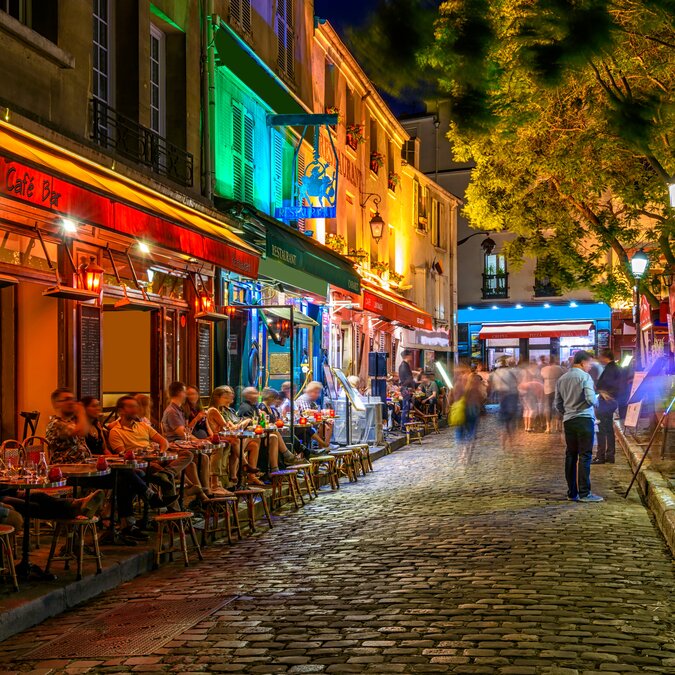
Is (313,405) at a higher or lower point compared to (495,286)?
lower

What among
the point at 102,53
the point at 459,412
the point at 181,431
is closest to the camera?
the point at 181,431

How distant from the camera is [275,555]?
9094 mm

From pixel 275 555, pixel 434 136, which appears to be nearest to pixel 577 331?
pixel 434 136

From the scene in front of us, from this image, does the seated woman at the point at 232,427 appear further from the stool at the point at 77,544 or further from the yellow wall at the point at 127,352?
the stool at the point at 77,544

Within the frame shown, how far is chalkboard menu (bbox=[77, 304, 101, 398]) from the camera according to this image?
38.5ft

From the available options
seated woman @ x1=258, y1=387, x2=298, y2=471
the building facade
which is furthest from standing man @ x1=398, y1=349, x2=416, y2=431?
the building facade

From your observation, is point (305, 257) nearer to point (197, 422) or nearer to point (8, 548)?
point (197, 422)

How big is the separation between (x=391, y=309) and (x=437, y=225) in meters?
17.1

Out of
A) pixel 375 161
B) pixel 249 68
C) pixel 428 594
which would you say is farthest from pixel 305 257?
pixel 375 161

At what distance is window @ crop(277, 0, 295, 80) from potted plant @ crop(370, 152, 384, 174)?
26.6ft

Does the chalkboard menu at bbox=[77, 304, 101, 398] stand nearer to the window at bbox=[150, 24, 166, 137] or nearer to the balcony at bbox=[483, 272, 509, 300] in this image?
the window at bbox=[150, 24, 166, 137]

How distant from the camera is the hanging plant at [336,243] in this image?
76.6 feet

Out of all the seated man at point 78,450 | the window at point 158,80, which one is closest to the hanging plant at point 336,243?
the window at point 158,80

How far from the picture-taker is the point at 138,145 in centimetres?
1366
